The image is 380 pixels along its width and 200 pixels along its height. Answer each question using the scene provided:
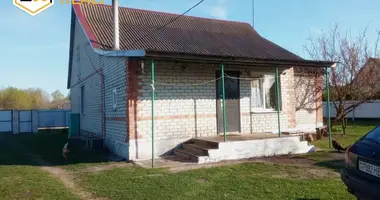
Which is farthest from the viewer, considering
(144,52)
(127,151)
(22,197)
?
(127,151)

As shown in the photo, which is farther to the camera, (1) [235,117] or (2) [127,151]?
(1) [235,117]

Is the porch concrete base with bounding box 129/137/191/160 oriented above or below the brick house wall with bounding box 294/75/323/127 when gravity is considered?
below

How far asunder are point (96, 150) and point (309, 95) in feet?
35.9

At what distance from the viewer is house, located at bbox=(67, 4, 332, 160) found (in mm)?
9977

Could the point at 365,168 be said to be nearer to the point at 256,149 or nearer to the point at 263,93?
the point at 256,149

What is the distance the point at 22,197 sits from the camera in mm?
6078

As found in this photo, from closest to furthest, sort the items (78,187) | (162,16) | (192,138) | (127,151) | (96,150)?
(78,187) < (127,151) < (192,138) < (96,150) < (162,16)

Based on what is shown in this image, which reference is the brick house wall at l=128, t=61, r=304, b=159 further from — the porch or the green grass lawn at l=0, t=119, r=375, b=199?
the green grass lawn at l=0, t=119, r=375, b=199

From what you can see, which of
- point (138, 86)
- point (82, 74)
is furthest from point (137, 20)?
point (138, 86)

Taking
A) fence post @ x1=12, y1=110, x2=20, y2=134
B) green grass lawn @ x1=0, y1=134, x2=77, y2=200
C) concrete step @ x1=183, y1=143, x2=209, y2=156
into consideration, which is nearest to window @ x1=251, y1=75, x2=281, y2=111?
concrete step @ x1=183, y1=143, x2=209, y2=156

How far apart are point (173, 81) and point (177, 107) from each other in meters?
0.85

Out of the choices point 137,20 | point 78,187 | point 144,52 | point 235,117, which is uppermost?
point 137,20

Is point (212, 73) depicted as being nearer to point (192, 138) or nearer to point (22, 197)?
point (192, 138)

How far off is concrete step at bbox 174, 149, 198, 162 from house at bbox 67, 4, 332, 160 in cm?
27
